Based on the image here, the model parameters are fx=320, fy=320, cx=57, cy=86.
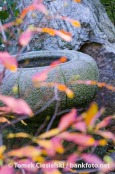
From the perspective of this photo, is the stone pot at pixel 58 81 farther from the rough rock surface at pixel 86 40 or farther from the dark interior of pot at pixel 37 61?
the rough rock surface at pixel 86 40

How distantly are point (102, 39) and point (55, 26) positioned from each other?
1.55ft

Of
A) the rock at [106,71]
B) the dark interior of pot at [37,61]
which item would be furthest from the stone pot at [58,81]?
the rock at [106,71]

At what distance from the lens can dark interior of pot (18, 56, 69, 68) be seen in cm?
245

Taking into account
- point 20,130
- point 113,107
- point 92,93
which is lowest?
point 113,107

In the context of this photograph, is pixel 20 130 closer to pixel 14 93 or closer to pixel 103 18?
pixel 14 93

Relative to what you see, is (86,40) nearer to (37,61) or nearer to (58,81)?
(37,61)

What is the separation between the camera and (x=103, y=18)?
11.3 feet

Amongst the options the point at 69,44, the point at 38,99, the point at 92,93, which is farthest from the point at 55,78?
the point at 69,44

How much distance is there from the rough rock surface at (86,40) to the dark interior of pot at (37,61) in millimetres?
456

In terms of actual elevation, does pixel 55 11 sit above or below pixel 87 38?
above

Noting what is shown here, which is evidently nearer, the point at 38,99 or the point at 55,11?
the point at 38,99

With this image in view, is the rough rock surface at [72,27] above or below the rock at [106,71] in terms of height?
above

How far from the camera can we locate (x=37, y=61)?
2531mm

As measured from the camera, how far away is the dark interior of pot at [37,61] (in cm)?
245
